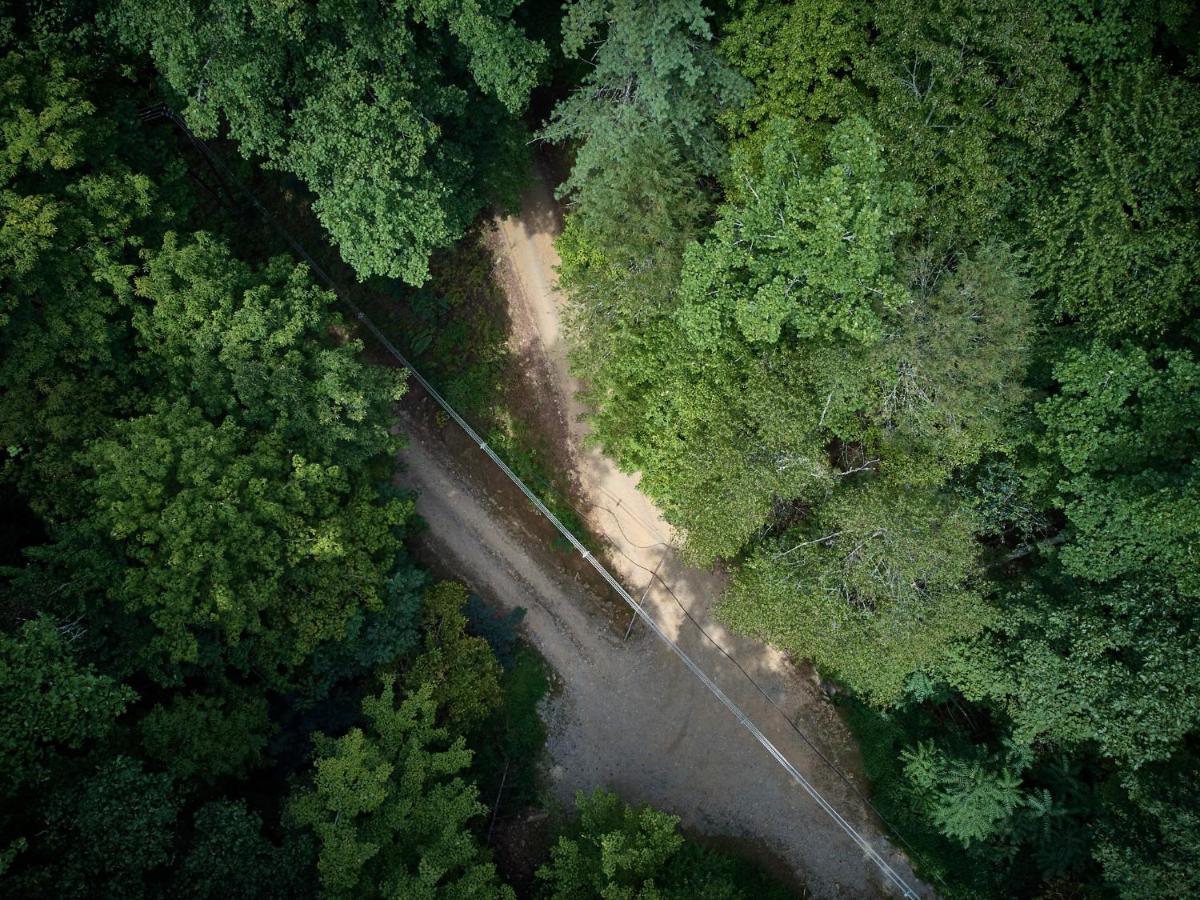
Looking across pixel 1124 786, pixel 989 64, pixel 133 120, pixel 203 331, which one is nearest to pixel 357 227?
pixel 203 331

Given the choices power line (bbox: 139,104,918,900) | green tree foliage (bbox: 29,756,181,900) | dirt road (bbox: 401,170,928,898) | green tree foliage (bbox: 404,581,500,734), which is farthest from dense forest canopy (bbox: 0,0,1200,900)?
dirt road (bbox: 401,170,928,898)

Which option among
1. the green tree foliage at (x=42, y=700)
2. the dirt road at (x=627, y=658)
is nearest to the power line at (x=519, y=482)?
the dirt road at (x=627, y=658)

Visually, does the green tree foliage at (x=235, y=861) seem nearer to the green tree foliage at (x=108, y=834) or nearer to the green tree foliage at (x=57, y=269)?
the green tree foliage at (x=108, y=834)

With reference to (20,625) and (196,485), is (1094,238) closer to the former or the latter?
(196,485)

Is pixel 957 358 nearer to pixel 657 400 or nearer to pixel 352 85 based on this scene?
pixel 657 400

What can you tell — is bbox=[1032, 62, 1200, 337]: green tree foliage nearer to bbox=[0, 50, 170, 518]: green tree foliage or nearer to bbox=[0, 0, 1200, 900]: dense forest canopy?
bbox=[0, 0, 1200, 900]: dense forest canopy

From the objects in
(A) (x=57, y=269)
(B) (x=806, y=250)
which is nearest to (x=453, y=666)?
(A) (x=57, y=269)
